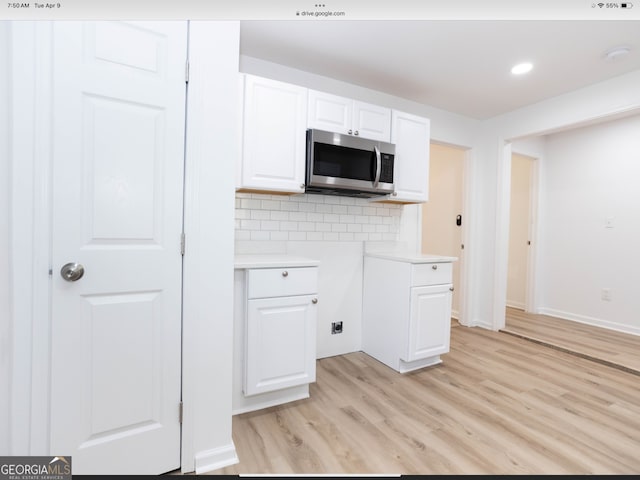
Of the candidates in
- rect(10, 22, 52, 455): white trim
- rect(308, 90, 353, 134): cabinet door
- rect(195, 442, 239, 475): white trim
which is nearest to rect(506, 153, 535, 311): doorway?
rect(308, 90, 353, 134): cabinet door

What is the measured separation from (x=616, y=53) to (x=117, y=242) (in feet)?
10.8

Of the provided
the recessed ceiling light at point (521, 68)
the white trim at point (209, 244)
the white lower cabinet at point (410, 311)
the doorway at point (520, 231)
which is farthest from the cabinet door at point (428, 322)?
the doorway at point (520, 231)

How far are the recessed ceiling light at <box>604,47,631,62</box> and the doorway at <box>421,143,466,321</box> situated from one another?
1.52 m

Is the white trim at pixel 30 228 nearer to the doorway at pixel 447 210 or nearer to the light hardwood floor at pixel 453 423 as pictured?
the light hardwood floor at pixel 453 423

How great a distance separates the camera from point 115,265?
123 cm

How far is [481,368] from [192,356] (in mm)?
2238

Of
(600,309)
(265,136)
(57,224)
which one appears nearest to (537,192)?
(600,309)

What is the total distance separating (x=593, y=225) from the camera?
381 cm

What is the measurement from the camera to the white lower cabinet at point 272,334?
1.83m

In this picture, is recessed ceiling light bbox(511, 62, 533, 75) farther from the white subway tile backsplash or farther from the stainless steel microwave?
the white subway tile backsplash

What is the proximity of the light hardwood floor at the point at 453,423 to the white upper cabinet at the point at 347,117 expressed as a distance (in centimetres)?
A: 185

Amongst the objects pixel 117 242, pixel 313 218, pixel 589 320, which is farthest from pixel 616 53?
pixel 117 242

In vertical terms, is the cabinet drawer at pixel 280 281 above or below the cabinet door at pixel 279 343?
above

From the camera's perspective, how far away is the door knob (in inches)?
45.1
